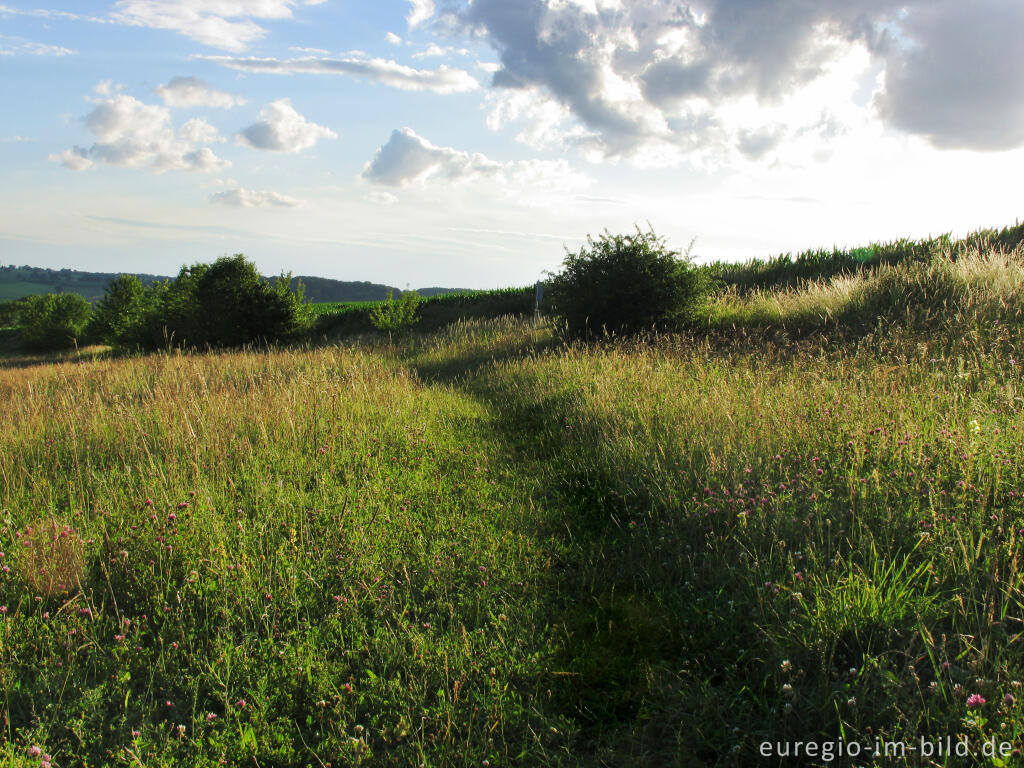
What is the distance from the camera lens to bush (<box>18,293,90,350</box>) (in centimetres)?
5269

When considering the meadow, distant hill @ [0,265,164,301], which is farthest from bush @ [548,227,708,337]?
distant hill @ [0,265,164,301]

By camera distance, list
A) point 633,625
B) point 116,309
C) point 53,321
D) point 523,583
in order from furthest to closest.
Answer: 1. point 53,321
2. point 116,309
3. point 523,583
4. point 633,625

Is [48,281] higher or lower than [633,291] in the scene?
higher

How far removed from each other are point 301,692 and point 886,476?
386 centimetres

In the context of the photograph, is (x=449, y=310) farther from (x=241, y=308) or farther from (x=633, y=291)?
(x=633, y=291)

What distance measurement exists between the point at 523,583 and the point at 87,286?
6960 inches

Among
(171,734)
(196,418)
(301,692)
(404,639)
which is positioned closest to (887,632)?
(404,639)

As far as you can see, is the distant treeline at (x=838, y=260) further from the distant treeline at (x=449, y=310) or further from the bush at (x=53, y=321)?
the bush at (x=53, y=321)

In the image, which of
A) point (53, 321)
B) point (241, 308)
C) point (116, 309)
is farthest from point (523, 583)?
point (53, 321)

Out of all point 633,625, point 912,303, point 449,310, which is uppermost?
point 449,310

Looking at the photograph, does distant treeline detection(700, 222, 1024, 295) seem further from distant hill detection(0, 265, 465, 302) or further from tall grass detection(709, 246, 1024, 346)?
distant hill detection(0, 265, 465, 302)

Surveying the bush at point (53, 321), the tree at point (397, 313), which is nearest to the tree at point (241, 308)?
the tree at point (397, 313)

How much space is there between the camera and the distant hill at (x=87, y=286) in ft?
362

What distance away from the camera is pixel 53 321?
5438cm
